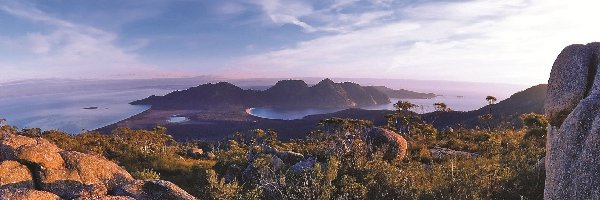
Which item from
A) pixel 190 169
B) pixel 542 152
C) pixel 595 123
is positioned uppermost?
pixel 595 123

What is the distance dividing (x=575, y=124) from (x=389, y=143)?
1877 centimetres

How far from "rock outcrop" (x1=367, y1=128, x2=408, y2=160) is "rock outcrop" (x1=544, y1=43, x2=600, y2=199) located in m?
15.7

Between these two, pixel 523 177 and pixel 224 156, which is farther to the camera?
pixel 224 156

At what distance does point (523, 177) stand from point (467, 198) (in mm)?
3937

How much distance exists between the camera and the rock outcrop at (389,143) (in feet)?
84.7

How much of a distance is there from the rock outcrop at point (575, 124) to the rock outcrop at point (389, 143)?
15.7 metres

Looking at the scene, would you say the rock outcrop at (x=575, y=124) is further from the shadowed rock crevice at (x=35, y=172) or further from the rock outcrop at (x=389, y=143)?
the rock outcrop at (x=389, y=143)

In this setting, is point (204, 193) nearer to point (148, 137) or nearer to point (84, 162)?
point (84, 162)

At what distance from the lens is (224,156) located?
25.0 m

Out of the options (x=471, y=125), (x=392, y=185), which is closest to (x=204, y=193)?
(x=392, y=185)

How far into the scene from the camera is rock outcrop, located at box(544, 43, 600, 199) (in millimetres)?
6578

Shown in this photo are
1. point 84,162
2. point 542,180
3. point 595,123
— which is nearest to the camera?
point 595,123

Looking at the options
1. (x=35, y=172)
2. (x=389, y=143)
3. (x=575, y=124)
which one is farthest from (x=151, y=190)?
(x=389, y=143)

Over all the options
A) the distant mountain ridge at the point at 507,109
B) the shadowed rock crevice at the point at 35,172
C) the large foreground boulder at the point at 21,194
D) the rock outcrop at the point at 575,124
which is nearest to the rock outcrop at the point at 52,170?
the shadowed rock crevice at the point at 35,172
